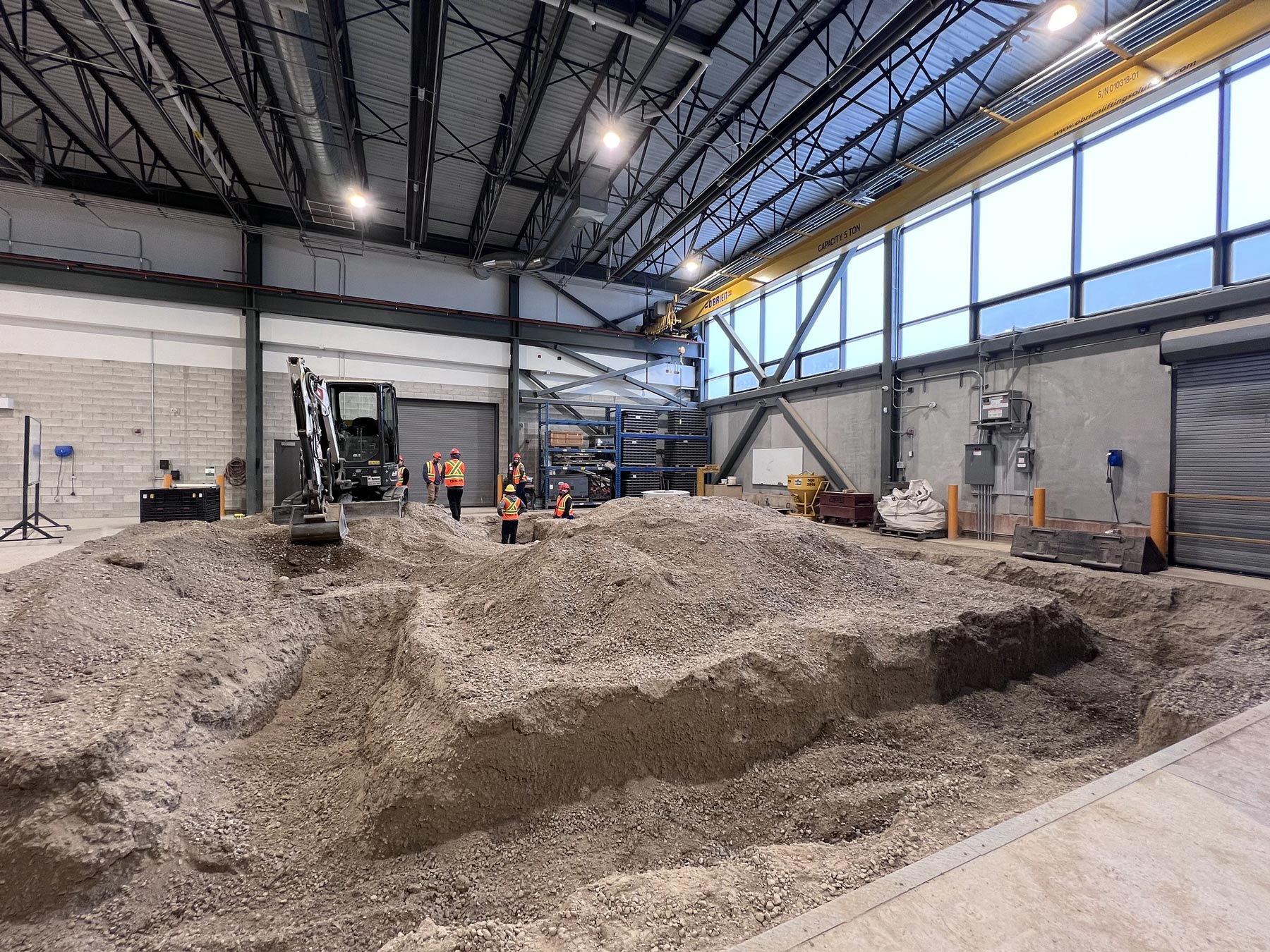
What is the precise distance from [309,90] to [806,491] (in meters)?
13.4

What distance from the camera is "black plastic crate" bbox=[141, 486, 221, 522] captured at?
405 inches

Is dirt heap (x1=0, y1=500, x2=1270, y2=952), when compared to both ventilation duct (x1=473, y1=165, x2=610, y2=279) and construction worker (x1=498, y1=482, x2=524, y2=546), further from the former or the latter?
ventilation duct (x1=473, y1=165, x2=610, y2=279)

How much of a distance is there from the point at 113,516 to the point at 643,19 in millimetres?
15848

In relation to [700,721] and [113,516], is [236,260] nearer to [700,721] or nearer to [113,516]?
[113,516]

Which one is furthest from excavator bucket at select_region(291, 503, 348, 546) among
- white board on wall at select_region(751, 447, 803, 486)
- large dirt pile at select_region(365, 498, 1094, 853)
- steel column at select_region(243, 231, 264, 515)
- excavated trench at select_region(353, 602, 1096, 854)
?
white board on wall at select_region(751, 447, 803, 486)

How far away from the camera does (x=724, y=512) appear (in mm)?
6766

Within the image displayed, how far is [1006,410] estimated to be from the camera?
996 centimetres

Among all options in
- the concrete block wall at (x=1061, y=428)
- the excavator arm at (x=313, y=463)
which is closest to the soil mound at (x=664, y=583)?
the excavator arm at (x=313, y=463)

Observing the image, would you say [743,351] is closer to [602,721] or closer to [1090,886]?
[602,721]

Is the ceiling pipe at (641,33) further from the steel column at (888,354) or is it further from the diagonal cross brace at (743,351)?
the diagonal cross brace at (743,351)

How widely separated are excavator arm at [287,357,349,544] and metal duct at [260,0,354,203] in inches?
186

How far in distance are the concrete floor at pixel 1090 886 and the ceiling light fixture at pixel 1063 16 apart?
838 cm

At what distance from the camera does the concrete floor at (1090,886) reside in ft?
5.34

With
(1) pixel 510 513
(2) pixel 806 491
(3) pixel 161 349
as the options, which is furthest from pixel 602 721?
(3) pixel 161 349
